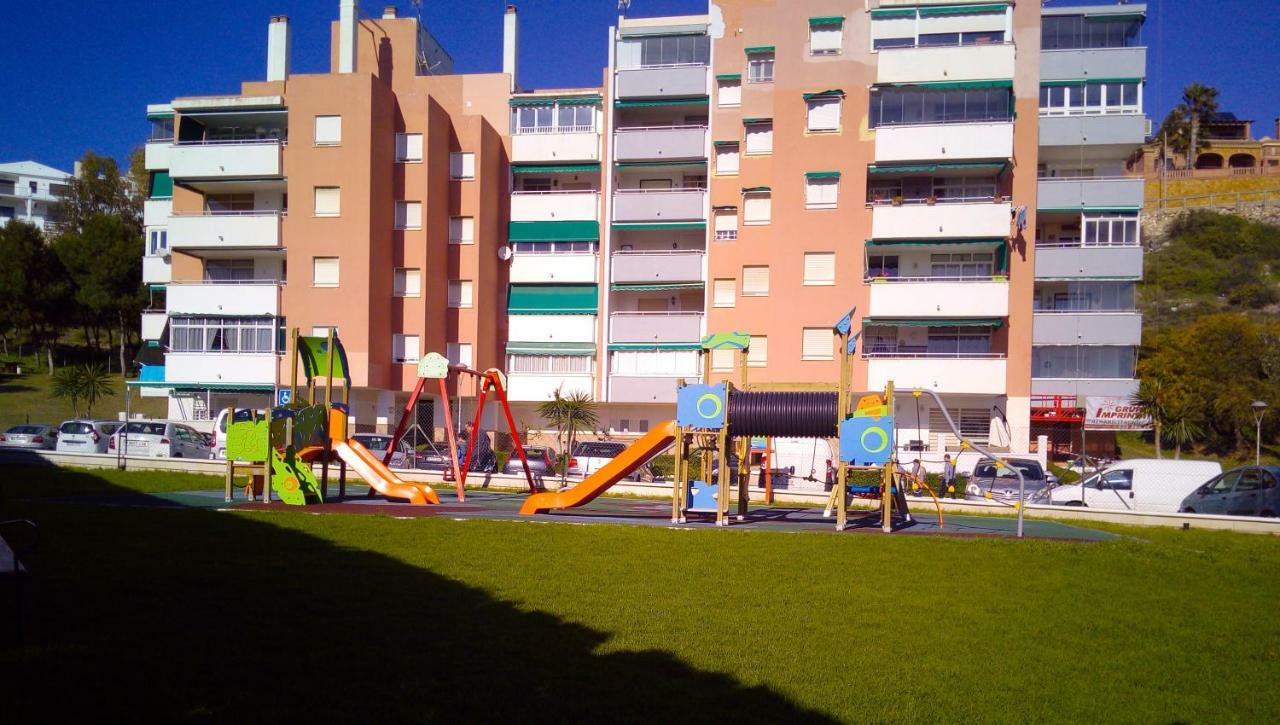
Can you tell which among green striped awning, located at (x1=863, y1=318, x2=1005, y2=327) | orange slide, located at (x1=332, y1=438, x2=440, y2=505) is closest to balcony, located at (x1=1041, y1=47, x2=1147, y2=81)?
green striped awning, located at (x1=863, y1=318, x2=1005, y2=327)

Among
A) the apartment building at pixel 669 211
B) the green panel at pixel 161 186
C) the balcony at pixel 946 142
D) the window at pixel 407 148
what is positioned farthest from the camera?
the green panel at pixel 161 186

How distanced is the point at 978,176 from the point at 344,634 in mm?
40296

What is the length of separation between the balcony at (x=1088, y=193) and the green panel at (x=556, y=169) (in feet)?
64.8

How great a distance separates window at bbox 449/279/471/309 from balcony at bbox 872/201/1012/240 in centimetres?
1831

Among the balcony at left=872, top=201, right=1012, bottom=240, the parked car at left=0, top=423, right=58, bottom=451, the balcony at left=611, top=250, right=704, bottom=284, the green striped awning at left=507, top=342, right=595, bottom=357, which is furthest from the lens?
the green striped awning at left=507, top=342, right=595, bottom=357

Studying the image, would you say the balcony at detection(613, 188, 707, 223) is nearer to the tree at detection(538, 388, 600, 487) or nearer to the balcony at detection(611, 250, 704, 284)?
the balcony at detection(611, 250, 704, 284)

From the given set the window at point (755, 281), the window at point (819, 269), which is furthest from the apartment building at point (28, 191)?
the window at point (819, 269)

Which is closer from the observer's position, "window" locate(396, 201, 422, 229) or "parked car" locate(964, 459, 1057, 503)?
"parked car" locate(964, 459, 1057, 503)

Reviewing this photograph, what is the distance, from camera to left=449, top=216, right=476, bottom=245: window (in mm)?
47750

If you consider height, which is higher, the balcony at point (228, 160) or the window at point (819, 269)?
the balcony at point (228, 160)

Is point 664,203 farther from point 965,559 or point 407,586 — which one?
point 407,586

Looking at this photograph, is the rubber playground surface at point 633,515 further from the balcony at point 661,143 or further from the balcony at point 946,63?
the balcony at point 661,143

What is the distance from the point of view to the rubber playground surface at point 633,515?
67.8 feet

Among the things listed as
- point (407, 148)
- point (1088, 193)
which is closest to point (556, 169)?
point (407, 148)
